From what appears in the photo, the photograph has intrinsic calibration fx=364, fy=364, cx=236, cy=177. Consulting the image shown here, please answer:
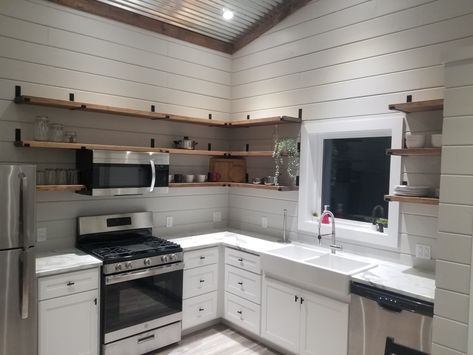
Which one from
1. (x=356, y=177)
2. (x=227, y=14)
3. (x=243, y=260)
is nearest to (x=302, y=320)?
(x=243, y=260)

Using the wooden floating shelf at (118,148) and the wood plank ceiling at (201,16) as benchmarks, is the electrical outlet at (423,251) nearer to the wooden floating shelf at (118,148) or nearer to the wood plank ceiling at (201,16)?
the wooden floating shelf at (118,148)

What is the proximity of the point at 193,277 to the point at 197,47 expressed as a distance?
2533 millimetres

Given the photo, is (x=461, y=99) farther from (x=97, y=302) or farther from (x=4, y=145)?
(x=4, y=145)

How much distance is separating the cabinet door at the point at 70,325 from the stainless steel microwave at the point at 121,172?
0.85 metres

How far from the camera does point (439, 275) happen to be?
2.04 metres

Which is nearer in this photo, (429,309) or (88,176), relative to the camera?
(429,309)

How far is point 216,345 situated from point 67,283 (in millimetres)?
1525

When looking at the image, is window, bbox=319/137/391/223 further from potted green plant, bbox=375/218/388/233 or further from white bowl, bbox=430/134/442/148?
white bowl, bbox=430/134/442/148

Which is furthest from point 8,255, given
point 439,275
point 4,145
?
point 439,275

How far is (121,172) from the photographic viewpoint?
3.22 m

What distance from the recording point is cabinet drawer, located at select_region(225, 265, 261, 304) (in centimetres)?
340

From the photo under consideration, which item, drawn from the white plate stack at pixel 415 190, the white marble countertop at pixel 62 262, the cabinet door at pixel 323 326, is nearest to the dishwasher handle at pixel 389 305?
the cabinet door at pixel 323 326

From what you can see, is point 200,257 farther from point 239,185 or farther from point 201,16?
point 201,16

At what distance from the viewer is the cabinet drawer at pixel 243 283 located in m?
3.40
